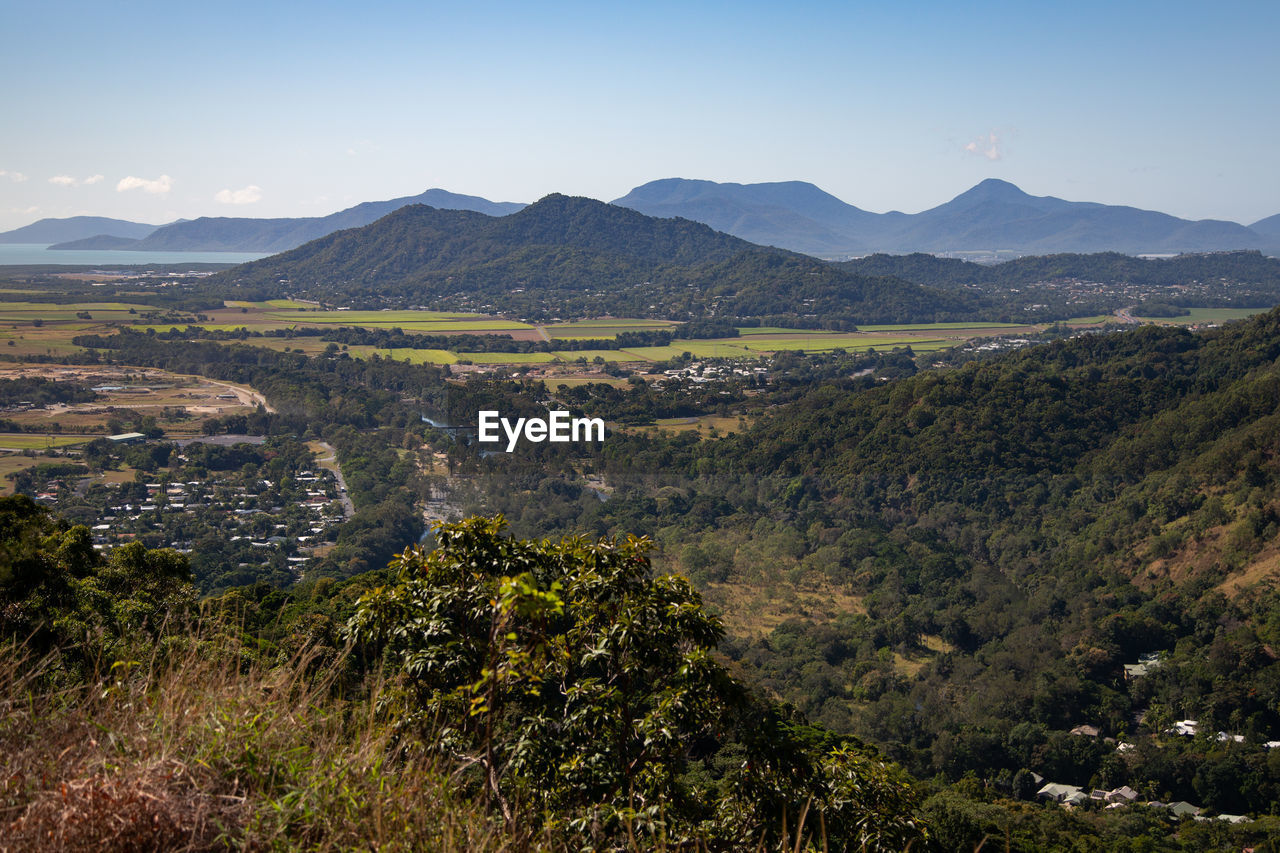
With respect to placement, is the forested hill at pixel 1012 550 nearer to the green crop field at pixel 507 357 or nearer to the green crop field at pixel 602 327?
the green crop field at pixel 507 357

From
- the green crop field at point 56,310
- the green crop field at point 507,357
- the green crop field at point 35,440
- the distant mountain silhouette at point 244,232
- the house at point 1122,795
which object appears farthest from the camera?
the distant mountain silhouette at point 244,232

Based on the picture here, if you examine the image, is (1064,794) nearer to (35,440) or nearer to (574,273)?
(35,440)

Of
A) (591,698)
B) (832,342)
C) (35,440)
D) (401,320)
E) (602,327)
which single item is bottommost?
(35,440)

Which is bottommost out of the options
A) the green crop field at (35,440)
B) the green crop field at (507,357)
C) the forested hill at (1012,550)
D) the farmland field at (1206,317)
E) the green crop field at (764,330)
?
the forested hill at (1012,550)

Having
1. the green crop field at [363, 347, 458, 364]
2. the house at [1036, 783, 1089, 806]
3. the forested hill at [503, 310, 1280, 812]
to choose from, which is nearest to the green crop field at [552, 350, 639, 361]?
the green crop field at [363, 347, 458, 364]

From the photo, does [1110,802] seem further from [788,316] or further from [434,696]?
[788,316]

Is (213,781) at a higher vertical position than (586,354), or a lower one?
higher

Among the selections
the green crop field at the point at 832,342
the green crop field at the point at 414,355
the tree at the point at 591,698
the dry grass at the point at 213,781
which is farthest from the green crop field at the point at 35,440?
the green crop field at the point at 832,342

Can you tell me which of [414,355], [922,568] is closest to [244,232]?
[414,355]

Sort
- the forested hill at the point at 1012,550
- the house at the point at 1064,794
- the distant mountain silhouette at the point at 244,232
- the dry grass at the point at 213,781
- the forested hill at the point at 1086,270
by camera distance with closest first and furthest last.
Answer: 1. the dry grass at the point at 213,781
2. the house at the point at 1064,794
3. the forested hill at the point at 1012,550
4. the forested hill at the point at 1086,270
5. the distant mountain silhouette at the point at 244,232

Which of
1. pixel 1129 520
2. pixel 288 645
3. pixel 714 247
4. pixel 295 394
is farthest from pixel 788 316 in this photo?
pixel 288 645
